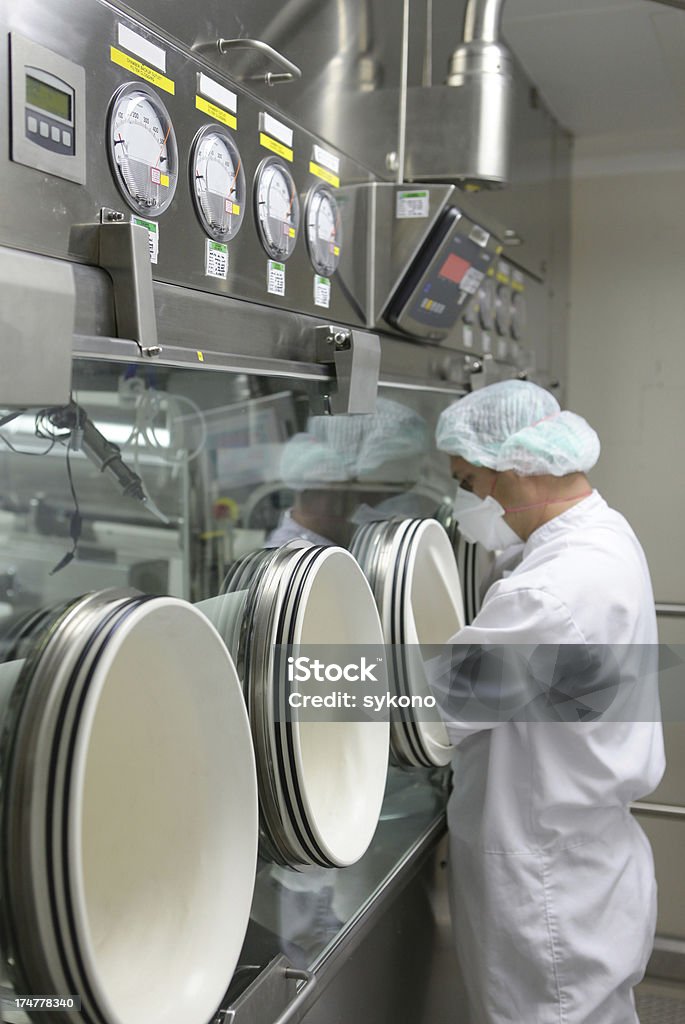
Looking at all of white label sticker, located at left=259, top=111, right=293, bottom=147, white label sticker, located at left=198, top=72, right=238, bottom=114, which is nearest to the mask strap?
white label sticker, located at left=259, top=111, right=293, bottom=147

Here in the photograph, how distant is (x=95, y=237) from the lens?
89 cm

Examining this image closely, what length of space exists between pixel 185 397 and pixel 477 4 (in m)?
0.87

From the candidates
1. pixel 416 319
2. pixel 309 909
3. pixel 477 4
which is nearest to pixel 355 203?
pixel 416 319

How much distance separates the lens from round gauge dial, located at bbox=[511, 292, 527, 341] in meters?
2.19

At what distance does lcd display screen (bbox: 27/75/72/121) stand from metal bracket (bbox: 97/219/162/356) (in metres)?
0.10

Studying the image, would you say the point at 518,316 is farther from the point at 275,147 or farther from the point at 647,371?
the point at 275,147

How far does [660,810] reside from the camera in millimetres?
1867

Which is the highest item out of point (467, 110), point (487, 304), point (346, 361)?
point (467, 110)

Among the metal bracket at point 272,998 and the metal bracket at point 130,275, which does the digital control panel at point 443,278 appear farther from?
the metal bracket at point 272,998

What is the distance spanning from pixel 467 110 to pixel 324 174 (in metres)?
0.38

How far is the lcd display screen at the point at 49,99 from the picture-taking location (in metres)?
0.80

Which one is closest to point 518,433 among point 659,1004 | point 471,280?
point 471,280

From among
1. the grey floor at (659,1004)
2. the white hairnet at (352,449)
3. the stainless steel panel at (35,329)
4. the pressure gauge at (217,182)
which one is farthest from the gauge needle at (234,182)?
the grey floor at (659,1004)

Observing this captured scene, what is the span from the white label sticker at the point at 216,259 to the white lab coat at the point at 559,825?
27.0 inches
